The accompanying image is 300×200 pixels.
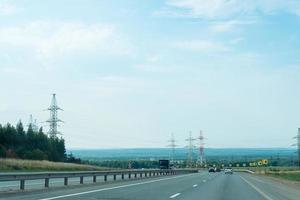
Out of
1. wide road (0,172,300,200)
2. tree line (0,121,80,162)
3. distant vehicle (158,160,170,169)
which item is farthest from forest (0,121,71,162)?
wide road (0,172,300,200)

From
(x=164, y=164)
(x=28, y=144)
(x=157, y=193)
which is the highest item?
(x=28, y=144)

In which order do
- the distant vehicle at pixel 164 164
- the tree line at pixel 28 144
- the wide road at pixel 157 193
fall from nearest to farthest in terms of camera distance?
the wide road at pixel 157 193 → the tree line at pixel 28 144 → the distant vehicle at pixel 164 164

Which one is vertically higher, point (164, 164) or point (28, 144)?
point (28, 144)

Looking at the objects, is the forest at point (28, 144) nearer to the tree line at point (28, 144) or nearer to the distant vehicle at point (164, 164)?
the tree line at point (28, 144)

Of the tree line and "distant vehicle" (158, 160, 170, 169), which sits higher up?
the tree line

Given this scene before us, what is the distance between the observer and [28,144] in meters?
112

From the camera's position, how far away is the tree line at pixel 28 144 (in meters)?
101

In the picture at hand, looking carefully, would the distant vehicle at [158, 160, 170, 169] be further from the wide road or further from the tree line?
the wide road

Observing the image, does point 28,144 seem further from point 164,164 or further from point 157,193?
point 157,193

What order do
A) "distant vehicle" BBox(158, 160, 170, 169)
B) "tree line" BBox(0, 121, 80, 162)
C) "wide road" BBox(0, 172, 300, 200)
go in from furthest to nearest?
1. "distant vehicle" BBox(158, 160, 170, 169)
2. "tree line" BBox(0, 121, 80, 162)
3. "wide road" BBox(0, 172, 300, 200)

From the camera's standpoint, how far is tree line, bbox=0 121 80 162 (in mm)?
101312

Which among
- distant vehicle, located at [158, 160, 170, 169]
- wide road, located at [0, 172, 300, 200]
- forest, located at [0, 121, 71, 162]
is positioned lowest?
wide road, located at [0, 172, 300, 200]

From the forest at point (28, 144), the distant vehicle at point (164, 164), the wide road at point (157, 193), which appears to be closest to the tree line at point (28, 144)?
the forest at point (28, 144)

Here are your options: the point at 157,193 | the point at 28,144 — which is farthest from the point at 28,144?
the point at 157,193
